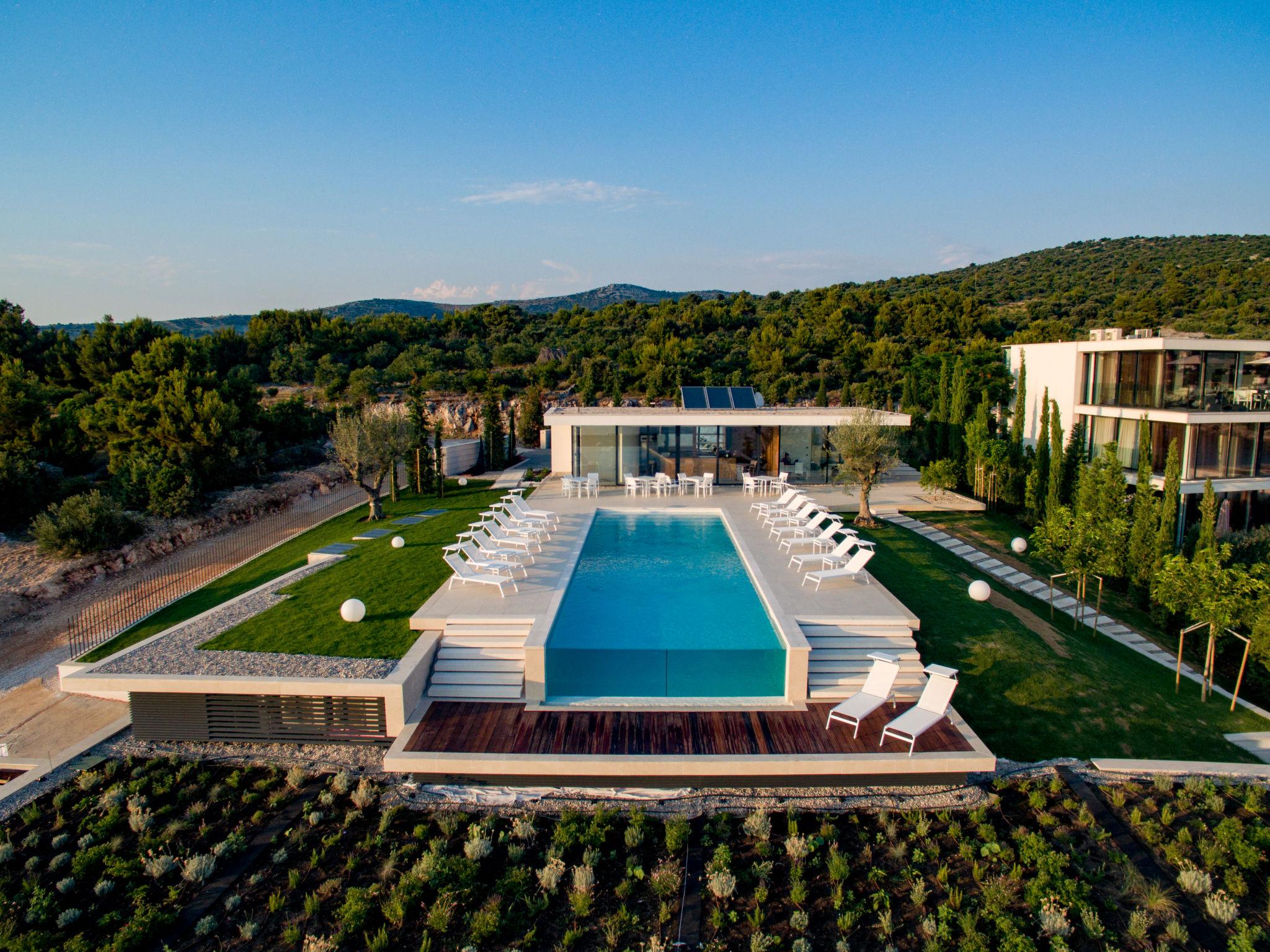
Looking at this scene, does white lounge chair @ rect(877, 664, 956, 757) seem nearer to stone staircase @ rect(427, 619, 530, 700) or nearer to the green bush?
stone staircase @ rect(427, 619, 530, 700)

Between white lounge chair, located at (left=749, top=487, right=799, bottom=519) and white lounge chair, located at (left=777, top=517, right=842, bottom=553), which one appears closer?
white lounge chair, located at (left=777, top=517, right=842, bottom=553)

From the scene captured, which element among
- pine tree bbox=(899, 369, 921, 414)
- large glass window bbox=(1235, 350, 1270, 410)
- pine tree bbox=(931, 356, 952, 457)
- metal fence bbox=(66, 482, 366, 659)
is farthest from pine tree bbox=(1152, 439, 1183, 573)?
metal fence bbox=(66, 482, 366, 659)

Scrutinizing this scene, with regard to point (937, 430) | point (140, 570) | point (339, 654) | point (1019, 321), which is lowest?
point (140, 570)

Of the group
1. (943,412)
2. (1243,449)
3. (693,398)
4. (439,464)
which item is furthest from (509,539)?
(1243,449)

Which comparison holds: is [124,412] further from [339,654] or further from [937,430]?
[937,430]

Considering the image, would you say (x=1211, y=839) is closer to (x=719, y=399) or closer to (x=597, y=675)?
(x=597, y=675)

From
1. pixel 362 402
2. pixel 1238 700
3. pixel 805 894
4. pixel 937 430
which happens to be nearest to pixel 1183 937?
pixel 805 894

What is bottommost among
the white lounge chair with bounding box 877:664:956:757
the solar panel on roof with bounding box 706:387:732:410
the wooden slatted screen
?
the wooden slatted screen
